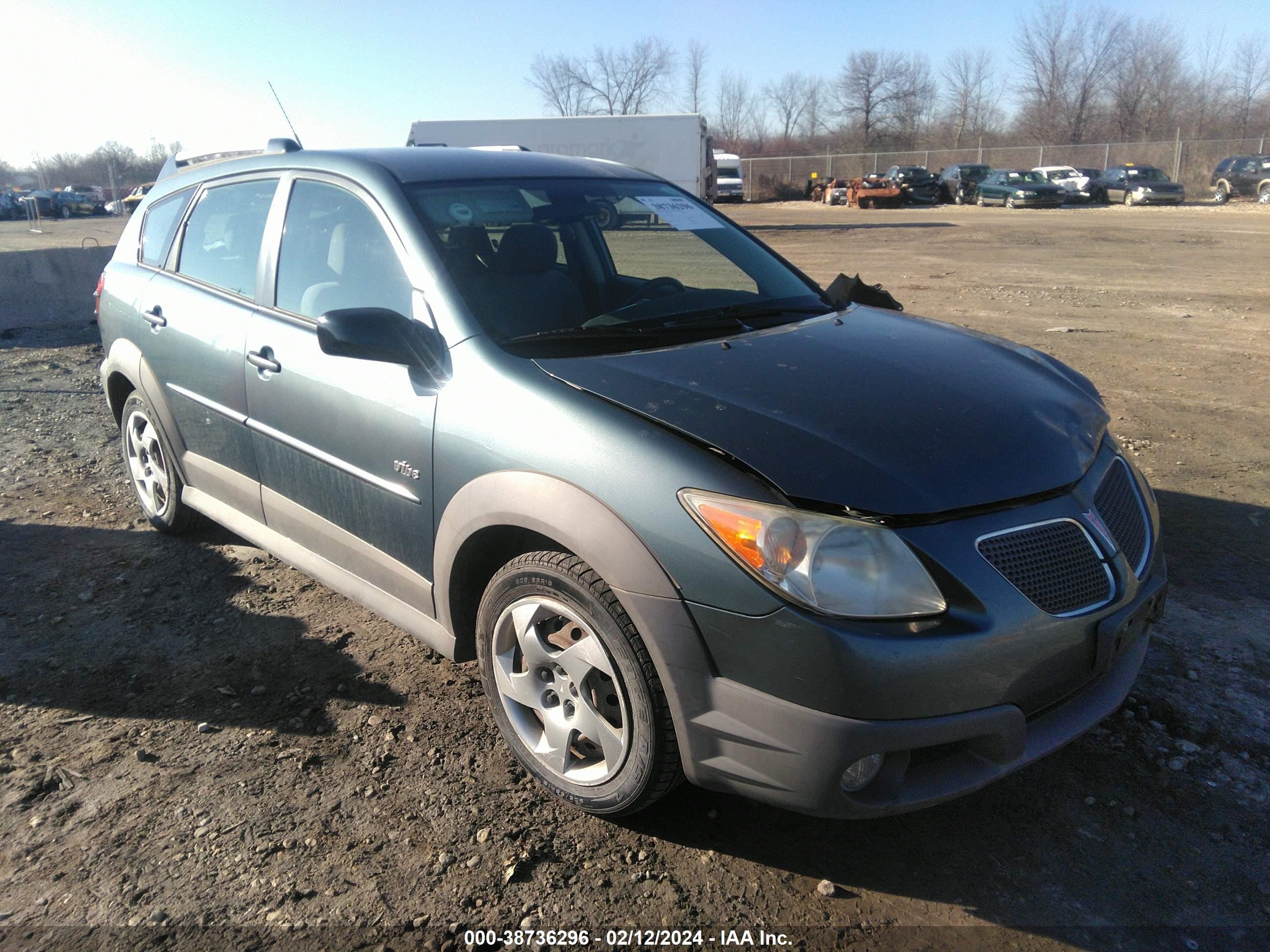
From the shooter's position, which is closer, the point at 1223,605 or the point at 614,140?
the point at 1223,605

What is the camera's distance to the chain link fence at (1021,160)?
45.9 m

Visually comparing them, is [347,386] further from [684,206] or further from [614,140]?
[614,140]

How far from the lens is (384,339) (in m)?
2.76

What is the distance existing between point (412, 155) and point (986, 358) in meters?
2.22

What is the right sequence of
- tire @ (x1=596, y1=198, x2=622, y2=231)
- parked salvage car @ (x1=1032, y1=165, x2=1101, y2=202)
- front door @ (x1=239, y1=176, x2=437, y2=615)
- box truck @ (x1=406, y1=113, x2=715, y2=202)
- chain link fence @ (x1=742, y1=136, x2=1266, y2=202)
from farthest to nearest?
chain link fence @ (x1=742, y1=136, x2=1266, y2=202) < parked salvage car @ (x1=1032, y1=165, x2=1101, y2=202) < box truck @ (x1=406, y1=113, x2=715, y2=202) < tire @ (x1=596, y1=198, x2=622, y2=231) < front door @ (x1=239, y1=176, x2=437, y2=615)

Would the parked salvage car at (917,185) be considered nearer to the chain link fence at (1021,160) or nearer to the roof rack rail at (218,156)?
the chain link fence at (1021,160)

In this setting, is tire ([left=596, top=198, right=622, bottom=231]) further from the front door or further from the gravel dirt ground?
the gravel dirt ground

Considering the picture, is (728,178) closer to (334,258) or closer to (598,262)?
(598,262)

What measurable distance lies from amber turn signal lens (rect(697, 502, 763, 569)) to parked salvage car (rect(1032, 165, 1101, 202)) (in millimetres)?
37684

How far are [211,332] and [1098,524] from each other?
10.9 feet

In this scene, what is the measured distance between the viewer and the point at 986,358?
3.06 metres

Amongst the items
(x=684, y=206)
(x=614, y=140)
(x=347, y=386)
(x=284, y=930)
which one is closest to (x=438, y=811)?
(x=284, y=930)

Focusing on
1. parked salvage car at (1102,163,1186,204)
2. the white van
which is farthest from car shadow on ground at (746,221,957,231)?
the white van

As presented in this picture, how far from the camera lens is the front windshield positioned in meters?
2.97
